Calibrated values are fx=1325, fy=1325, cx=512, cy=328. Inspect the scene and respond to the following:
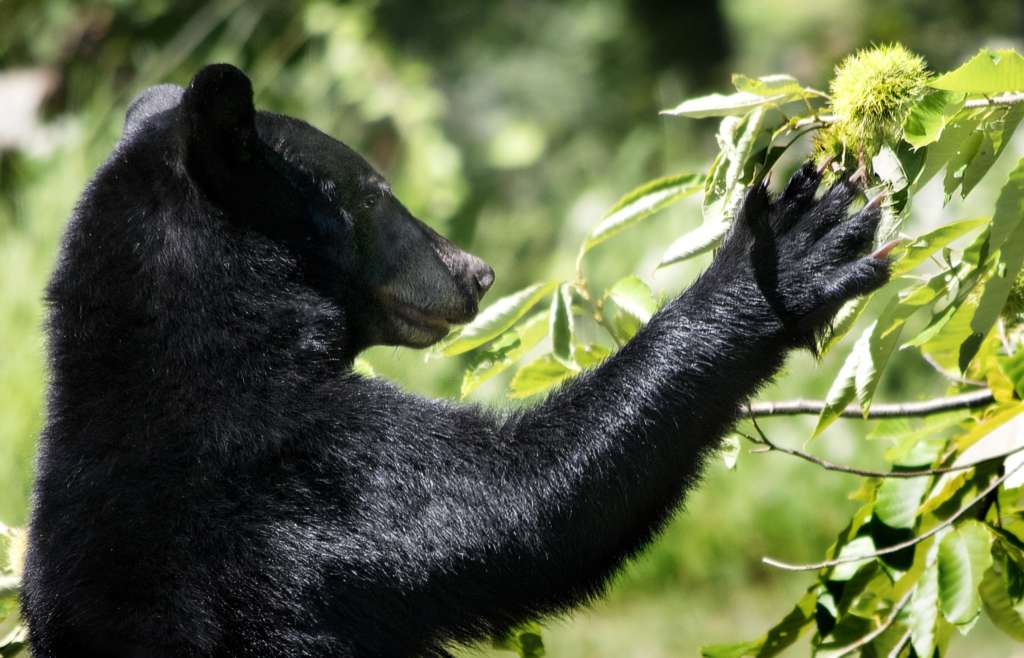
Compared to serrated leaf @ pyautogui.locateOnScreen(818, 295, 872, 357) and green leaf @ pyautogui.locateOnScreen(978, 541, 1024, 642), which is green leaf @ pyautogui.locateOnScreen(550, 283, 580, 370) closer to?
serrated leaf @ pyautogui.locateOnScreen(818, 295, 872, 357)

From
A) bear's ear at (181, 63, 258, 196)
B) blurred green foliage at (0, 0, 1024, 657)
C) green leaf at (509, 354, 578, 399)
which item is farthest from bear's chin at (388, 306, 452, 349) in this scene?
blurred green foliage at (0, 0, 1024, 657)

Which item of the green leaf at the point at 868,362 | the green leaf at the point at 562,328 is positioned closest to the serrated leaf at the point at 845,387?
the green leaf at the point at 868,362

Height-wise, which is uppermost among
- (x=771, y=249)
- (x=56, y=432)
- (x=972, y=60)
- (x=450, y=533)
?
(x=972, y=60)

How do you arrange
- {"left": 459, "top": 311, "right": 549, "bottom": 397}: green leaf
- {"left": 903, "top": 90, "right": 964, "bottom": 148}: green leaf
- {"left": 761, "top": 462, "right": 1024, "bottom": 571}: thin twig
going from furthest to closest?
{"left": 459, "top": 311, "right": 549, "bottom": 397}: green leaf
{"left": 761, "top": 462, "right": 1024, "bottom": 571}: thin twig
{"left": 903, "top": 90, "right": 964, "bottom": 148}: green leaf

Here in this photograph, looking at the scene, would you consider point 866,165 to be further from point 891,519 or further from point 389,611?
point 389,611

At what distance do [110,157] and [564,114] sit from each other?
7319 millimetres

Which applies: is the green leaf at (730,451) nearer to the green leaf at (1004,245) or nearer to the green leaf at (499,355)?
the green leaf at (499,355)

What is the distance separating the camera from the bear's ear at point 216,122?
2701 millimetres

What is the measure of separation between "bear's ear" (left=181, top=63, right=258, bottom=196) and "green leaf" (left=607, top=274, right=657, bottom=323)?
0.85m

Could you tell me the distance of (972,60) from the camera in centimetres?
184

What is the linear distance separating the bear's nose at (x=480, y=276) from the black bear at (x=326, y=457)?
60 cm

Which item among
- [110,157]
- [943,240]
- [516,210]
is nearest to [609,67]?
[516,210]

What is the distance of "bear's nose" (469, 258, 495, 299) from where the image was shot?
10.4 ft

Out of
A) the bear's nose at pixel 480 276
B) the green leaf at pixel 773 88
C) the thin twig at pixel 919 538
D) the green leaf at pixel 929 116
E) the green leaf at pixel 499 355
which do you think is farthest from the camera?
the bear's nose at pixel 480 276
